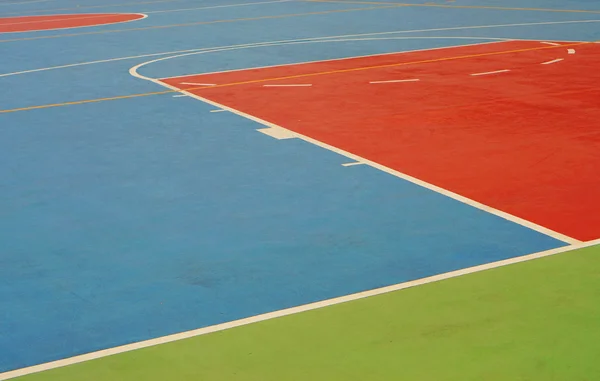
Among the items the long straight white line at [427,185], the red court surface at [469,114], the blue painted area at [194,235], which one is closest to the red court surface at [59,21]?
the red court surface at [469,114]

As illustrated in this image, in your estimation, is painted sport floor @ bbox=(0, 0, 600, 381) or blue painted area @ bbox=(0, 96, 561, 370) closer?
painted sport floor @ bbox=(0, 0, 600, 381)

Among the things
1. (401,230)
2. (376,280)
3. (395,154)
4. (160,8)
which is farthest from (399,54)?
(160,8)

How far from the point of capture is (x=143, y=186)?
8.68 meters

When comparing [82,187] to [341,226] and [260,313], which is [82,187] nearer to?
[341,226]

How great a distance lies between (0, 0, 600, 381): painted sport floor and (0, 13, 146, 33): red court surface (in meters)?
7.78

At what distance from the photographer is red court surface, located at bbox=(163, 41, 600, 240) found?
26.8 feet

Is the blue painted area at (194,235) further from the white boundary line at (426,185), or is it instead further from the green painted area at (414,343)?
the green painted area at (414,343)

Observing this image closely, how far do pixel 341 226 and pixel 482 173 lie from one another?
1.87m

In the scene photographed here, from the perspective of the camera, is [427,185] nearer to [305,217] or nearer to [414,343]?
[305,217]

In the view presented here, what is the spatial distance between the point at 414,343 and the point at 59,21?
20.8 m

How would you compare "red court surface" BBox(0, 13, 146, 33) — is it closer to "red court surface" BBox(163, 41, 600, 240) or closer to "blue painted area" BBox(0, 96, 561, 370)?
"red court surface" BBox(163, 41, 600, 240)

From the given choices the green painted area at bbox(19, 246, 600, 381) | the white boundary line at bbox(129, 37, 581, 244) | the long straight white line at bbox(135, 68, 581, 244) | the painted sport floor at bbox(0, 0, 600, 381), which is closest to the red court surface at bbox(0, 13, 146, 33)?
the painted sport floor at bbox(0, 0, 600, 381)

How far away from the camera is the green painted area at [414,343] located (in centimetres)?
496

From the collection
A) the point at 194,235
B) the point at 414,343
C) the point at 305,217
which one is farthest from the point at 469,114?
the point at 414,343
